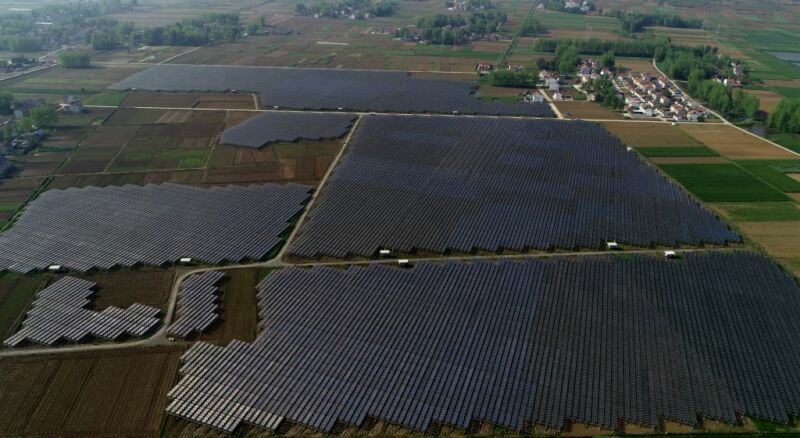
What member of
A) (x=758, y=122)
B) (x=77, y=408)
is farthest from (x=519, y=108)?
(x=77, y=408)

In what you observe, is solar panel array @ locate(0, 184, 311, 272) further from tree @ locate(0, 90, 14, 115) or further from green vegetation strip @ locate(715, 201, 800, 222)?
green vegetation strip @ locate(715, 201, 800, 222)

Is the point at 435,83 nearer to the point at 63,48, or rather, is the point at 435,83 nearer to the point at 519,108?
the point at 519,108

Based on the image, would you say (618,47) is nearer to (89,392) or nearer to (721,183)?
(721,183)

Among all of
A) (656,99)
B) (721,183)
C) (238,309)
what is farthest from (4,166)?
(656,99)

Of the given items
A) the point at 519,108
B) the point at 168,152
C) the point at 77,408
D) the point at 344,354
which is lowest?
the point at 77,408

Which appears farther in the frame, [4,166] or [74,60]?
[74,60]

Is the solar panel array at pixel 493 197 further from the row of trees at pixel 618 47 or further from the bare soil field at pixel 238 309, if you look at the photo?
the row of trees at pixel 618 47

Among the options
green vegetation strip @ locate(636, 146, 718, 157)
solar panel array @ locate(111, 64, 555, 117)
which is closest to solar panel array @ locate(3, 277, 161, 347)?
solar panel array @ locate(111, 64, 555, 117)
